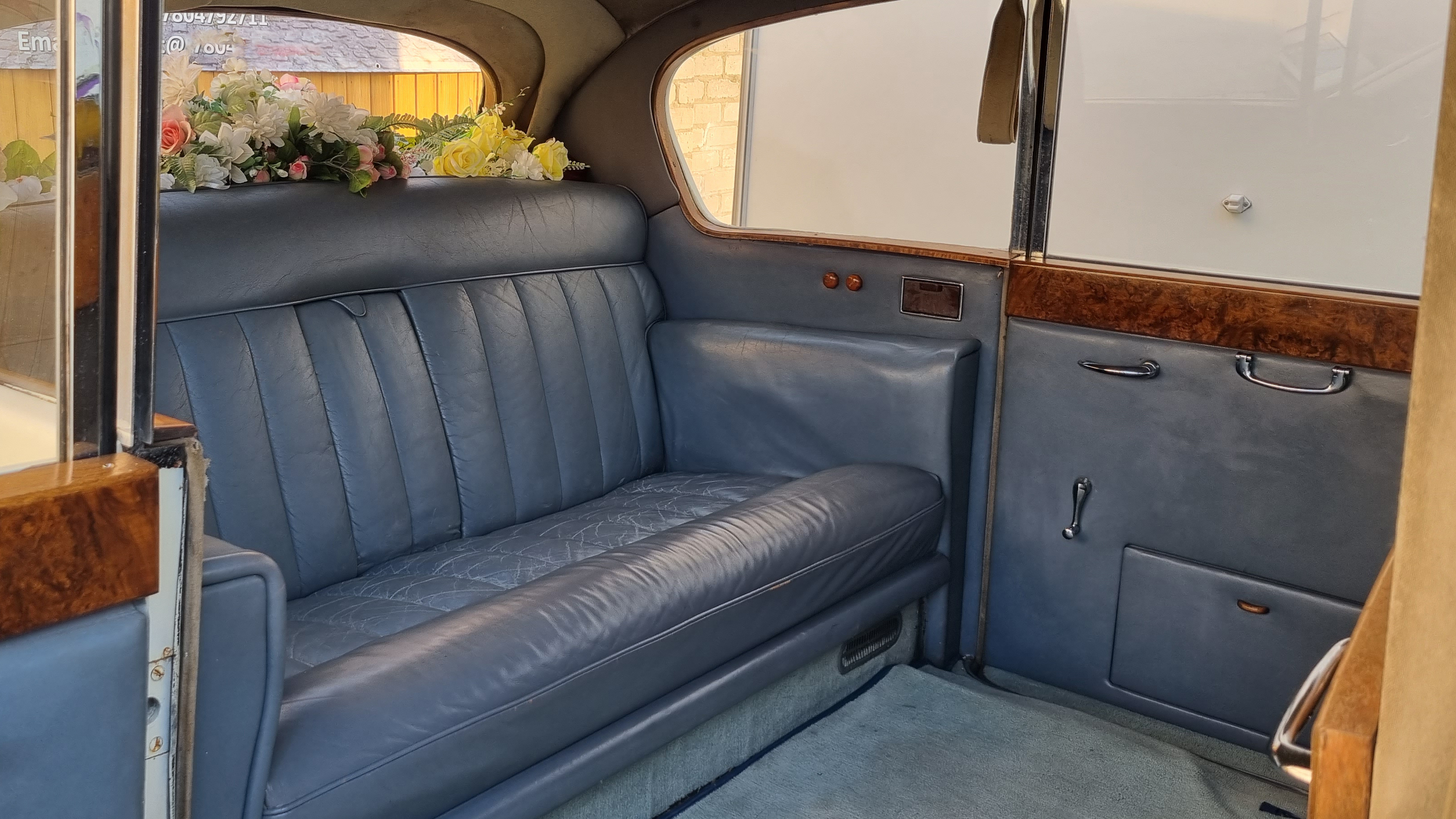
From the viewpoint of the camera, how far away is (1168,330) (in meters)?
2.39

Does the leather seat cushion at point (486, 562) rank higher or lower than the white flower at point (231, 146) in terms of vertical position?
lower

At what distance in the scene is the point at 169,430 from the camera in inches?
42.2

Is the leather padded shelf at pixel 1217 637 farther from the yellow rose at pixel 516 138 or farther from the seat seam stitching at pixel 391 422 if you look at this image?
the yellow rose at pixel 516 138

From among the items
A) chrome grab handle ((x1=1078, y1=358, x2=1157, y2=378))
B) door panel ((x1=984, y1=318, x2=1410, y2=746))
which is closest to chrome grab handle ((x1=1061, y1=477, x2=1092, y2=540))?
door panel ((x1=984, y1=318, x2=1410, y2=746))

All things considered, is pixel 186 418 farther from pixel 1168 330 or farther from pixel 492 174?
pixel 1168 330

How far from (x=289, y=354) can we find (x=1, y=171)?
1255 mm

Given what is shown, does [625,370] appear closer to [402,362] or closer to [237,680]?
[402,362]

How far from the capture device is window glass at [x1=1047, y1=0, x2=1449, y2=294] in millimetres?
2238

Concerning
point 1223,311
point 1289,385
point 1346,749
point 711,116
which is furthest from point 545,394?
point 1346,749

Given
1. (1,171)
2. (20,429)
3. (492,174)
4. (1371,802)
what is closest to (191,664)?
(20,429)

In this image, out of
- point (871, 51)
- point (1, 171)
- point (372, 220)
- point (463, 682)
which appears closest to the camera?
point (1, 171)

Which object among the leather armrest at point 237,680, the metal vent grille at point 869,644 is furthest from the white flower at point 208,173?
the metal vent grille at point 869,644

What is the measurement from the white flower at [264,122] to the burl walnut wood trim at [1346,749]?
2.07m

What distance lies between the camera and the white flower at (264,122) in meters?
2.26
